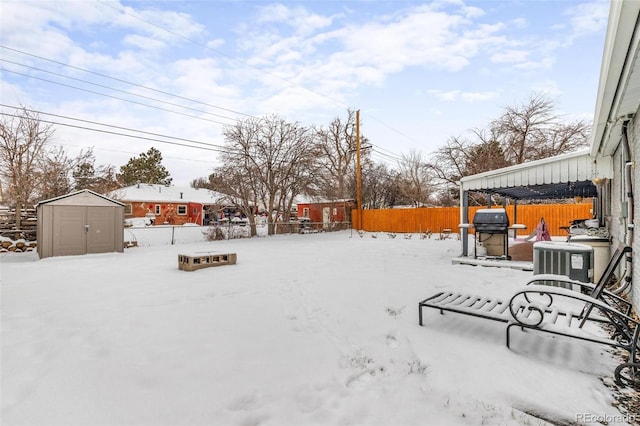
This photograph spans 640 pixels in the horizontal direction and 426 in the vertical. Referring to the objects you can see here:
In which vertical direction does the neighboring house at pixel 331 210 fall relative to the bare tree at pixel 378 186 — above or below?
below

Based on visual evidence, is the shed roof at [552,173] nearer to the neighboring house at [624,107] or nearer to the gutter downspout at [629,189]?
the neighboring house at [624,107]

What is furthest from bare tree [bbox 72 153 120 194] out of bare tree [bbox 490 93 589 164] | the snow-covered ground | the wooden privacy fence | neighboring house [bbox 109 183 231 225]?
bare tree [bbox 490 93 589 164]

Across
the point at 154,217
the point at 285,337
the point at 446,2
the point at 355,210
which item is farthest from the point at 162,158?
the point at 285,337

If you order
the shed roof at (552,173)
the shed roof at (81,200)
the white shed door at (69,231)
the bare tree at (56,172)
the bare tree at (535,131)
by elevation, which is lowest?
the white shed door at (69,231)

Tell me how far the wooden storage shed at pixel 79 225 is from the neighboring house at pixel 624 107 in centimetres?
1172

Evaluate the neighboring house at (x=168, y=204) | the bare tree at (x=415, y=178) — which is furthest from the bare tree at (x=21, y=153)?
the bare tree at (x=415, y=178)

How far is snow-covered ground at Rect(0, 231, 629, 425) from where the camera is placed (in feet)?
6.46

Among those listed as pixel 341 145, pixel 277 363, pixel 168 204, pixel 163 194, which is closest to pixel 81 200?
pixel 277 363

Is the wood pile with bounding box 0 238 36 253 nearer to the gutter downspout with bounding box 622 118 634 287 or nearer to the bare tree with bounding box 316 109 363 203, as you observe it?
the gutter downspout with bounding box 622 118 634 287

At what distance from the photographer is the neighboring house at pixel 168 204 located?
94.2ft

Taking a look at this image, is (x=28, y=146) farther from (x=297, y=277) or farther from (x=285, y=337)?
(x=285, y=337)

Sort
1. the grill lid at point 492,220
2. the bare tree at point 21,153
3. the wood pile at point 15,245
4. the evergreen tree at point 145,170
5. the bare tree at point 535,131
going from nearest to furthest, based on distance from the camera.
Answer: the grill lid at point 492,220 < the wood pile at point 15,245 < the bare tree at point 21,153 < the bare tree at point 535,131 < the evergreen tree at point 145,170

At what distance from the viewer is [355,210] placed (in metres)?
21.5

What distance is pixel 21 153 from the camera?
40.4ft
